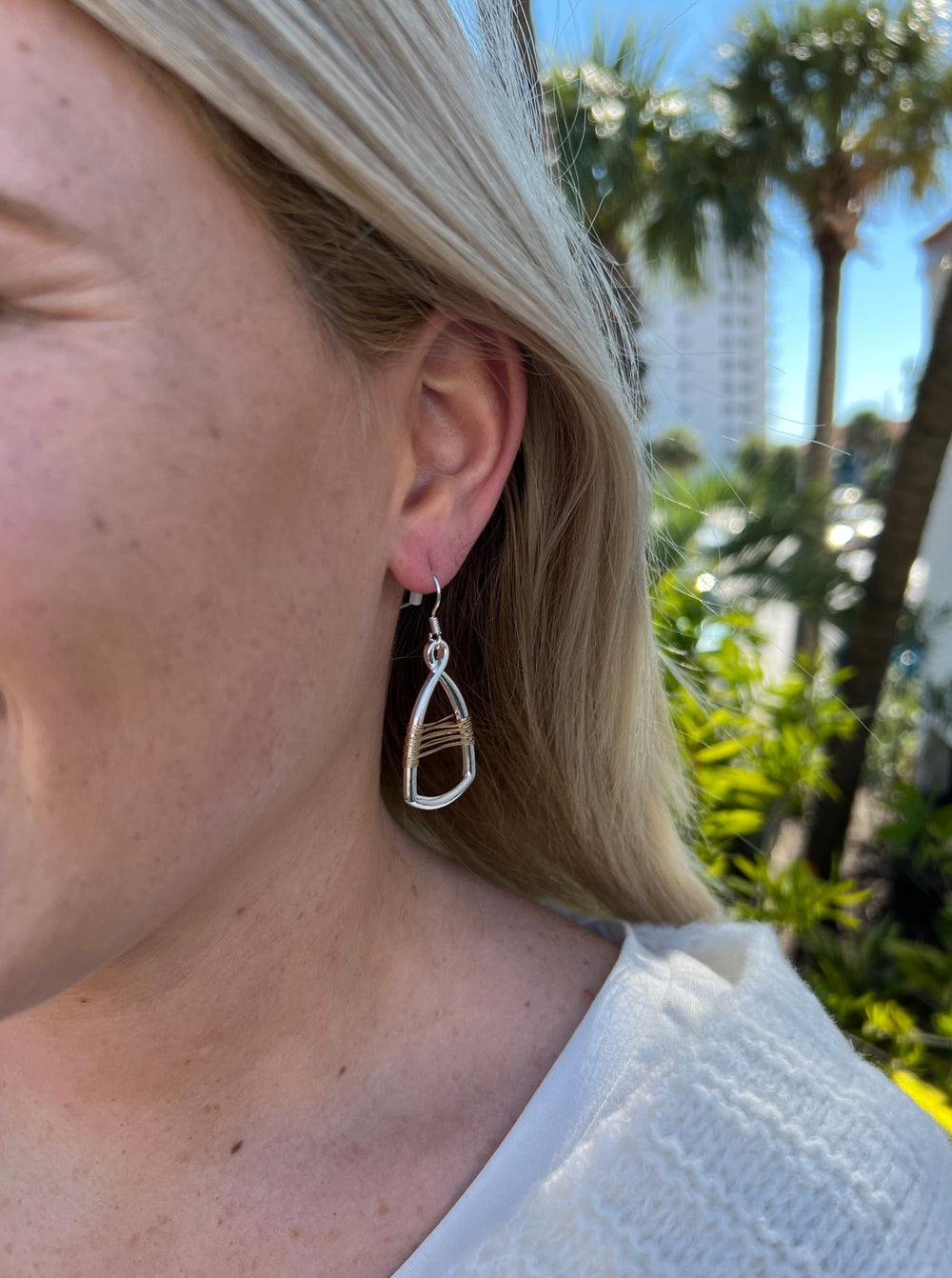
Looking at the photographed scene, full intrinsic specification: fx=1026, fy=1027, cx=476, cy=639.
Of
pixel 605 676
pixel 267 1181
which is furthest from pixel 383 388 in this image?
pixel 267 1181

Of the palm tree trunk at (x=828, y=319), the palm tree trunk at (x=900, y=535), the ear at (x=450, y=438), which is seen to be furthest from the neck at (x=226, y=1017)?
the palm tree trunk at (x=828, y=319)

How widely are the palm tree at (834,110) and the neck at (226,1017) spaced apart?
9347 millimetres

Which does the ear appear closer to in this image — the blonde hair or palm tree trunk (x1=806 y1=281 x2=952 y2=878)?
the blonde hair

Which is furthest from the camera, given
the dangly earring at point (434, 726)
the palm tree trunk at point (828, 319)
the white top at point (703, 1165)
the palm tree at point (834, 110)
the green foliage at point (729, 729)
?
the palm tree trunk at point (828, 319)

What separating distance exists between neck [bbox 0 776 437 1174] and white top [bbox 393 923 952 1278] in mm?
232

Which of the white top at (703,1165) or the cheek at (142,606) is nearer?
the cheek at (142,606)

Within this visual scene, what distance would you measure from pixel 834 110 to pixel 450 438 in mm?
11246

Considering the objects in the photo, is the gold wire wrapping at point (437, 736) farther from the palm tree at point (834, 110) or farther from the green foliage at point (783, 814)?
the palm tree at point (834, 110)

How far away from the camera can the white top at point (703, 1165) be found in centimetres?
109

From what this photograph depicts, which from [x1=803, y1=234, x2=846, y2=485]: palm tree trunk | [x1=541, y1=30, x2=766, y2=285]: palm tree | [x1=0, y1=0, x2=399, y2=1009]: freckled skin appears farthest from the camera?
[x1=803, y1=234, x2=846, y2=485]: palm tree trunk

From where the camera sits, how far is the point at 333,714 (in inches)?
42.4

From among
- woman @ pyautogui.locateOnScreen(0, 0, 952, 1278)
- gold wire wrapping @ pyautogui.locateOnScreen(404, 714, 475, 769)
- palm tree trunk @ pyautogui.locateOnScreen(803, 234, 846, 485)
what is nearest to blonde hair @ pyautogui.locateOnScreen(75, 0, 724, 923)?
woman @ pyautogui.locateOnScreen(0, 0, 952, 1278)

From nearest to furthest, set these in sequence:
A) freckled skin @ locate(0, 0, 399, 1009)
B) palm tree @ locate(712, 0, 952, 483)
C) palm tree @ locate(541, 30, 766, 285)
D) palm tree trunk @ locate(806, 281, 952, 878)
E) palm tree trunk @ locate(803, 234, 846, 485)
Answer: freckled skin @ locate(0, 0, 399, 1009), palm tree trunk @ locate(806, 281, 952, 878), palm tree @ locate(541, 30, 766, 285), palm tree @ locate(712, 0, 952, 483), palm tree trunk @ locate(803, 234, 846, 485)

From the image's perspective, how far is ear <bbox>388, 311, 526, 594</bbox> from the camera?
112cm
